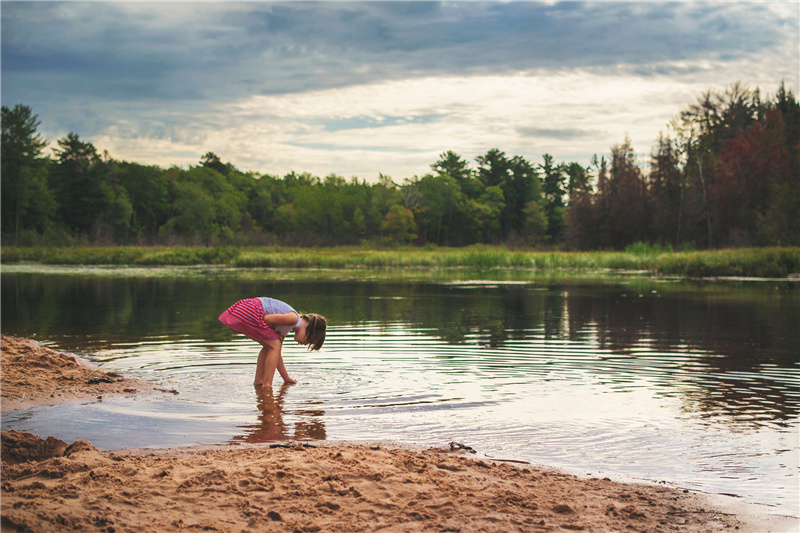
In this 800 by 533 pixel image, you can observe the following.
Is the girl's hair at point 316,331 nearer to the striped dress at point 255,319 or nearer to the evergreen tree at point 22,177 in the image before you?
the striped dress at point 255,319

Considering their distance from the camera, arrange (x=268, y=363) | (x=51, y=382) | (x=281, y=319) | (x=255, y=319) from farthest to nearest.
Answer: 1. (x=51, y=382)
2. (x=268, y=363)
3. (x=255, y=319)
4. (x=281, y=319)

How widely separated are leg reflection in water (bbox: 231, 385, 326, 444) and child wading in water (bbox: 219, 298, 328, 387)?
640mm

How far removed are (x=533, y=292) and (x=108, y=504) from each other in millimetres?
25691

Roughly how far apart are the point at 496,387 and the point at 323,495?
16.4ft

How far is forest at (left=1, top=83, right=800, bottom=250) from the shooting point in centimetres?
5588

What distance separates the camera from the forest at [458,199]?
55.9 metres

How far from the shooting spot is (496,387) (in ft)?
30.9

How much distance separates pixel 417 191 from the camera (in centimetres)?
11444

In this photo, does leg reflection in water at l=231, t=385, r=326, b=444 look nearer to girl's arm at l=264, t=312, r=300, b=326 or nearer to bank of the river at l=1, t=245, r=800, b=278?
girl's arm at l=264, t=312, r=300, b=326

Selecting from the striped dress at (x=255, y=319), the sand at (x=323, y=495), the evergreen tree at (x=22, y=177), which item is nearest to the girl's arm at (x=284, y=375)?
the striped dress at (x=255, y=319)

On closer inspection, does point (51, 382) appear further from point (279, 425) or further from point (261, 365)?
point (279, 425)

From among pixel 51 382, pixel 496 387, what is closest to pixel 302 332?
pixel 496 387

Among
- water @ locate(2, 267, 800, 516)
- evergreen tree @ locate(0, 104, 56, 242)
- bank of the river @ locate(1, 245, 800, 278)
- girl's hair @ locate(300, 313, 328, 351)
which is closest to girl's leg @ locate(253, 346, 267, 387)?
water @ locate(2, 267, 800, 516)

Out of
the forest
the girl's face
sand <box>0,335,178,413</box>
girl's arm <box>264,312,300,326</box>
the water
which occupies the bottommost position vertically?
the water
